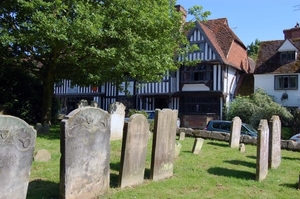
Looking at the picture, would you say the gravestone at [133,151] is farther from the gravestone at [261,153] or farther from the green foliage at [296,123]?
the green foliage at [296,123]

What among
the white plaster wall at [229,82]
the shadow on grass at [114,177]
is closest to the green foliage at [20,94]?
the shadow on grass at [114,177]

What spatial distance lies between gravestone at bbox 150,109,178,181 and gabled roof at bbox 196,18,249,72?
20.0 m

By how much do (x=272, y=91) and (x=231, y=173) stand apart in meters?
21.7

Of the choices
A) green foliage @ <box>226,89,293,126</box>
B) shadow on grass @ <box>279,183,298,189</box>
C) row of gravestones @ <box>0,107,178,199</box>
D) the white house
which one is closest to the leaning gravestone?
row of gravestones @ <box>0,107,178,199</box>

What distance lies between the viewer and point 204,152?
1288cm

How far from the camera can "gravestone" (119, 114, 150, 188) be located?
7387mm

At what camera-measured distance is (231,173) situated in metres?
9.55

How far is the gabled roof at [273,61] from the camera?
94.4 ft

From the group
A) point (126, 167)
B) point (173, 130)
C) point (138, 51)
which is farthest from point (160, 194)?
point (138, 51)

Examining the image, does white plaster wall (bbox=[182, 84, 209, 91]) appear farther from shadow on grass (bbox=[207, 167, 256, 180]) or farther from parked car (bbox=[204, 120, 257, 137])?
shadow on grass (bbox=[207, 167, 256, 180])

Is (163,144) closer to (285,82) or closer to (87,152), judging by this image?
(87,152)

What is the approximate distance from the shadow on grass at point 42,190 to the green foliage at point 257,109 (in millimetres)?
20816

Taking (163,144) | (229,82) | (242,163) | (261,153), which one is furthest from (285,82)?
(163,144)

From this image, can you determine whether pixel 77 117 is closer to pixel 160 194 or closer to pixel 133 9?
pixel 160 194
